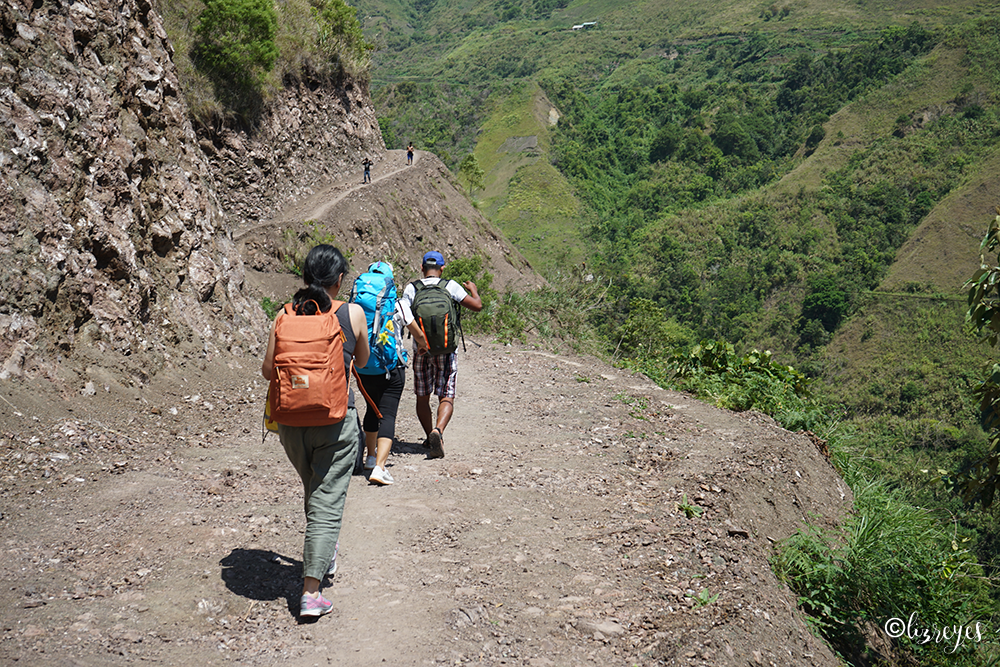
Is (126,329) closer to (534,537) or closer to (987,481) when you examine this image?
(534,537)

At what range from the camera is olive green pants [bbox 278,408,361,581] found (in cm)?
331

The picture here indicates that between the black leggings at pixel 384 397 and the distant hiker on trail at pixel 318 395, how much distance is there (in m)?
1.52

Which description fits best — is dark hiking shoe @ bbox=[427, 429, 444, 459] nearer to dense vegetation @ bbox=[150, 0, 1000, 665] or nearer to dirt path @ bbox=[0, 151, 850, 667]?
dirt path @ bbox=[0, 151, 850, 667]

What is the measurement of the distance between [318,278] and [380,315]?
55.1 inches

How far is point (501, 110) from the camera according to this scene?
85.2 m

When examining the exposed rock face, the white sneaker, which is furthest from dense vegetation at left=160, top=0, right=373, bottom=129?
the white sneaker

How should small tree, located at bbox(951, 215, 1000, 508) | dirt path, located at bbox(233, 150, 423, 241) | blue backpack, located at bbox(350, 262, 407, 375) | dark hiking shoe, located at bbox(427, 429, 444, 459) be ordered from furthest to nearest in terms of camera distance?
1. dirt path, located at bbox(233, 150, 423, 241)
2. dark hiking shoe, located at bbox(427, 429, 444, 459)
3. blue backpack, located at bbox(350, 262, 407, 375)
4. small tree, located at bbox(951, 215, 1000, 508)

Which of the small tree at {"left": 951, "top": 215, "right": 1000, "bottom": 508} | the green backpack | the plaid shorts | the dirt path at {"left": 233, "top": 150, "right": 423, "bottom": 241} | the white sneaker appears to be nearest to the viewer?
the small tree at {"left": 951, "top": 215, "right": 1000, "bottom": 508}

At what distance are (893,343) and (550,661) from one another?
59172mm

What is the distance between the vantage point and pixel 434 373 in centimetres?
566

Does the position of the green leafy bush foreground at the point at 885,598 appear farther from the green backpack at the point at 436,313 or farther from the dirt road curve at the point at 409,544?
the green backpack at the point at 436,313

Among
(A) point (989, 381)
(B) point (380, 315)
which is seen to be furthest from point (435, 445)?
(A) point (989, 381)

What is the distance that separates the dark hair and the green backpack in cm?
173

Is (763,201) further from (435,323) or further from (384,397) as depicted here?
(384,397)
